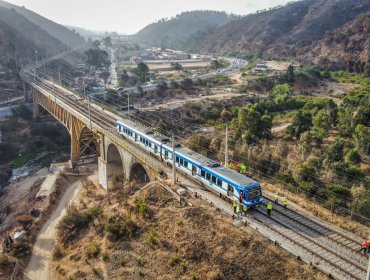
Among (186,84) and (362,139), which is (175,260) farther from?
(186,84)

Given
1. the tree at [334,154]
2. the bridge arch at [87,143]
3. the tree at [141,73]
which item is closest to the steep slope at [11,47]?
the tree at [141,73]

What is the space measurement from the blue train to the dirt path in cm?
1354

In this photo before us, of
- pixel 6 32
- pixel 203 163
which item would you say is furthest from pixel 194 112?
pixel 6 32

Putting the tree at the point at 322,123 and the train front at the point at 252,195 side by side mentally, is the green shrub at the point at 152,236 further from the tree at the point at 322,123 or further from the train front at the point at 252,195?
the tree at the point at 322,123

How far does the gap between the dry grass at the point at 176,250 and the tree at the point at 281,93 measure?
2152 inches

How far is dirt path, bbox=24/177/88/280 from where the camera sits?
31.2 metres

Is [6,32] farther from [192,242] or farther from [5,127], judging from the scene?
[192,242]

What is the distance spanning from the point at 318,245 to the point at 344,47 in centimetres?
12451

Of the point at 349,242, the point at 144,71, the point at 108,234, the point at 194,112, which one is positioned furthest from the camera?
the point at 144,71

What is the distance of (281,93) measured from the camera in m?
87.9

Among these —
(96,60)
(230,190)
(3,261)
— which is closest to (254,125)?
(230,190)

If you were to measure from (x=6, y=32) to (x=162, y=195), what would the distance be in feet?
422

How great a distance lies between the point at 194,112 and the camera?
250 ft

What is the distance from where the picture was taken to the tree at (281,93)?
79.6 metres
